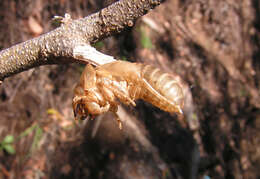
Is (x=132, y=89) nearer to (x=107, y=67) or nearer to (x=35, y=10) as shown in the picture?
(x=107, y=67)

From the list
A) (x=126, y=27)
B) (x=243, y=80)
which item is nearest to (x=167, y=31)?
(x=243, y=80)

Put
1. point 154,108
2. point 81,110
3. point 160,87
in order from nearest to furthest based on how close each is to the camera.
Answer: point 160,87, point 81,110, point 154,108

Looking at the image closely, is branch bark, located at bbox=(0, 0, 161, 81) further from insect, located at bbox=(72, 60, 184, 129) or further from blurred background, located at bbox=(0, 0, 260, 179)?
blurred background, located at bbox=(0, 0, 260, 179)

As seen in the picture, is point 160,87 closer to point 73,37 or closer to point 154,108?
point 73,37

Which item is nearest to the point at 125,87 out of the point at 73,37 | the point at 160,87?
the point at 160,87

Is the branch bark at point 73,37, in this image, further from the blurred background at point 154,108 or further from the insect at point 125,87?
the blurred background at point 154,108

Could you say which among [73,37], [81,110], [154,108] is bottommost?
[154,108]

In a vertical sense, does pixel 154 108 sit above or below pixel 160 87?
below
